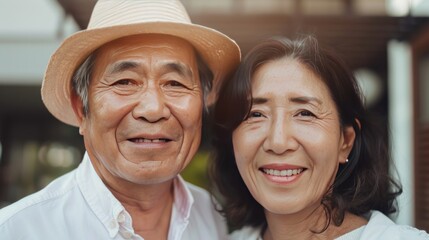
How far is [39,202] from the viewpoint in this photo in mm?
2102

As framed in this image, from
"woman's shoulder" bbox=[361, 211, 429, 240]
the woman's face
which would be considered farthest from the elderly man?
"woman's shoulder" bbox=[361, 211, 429, 240]

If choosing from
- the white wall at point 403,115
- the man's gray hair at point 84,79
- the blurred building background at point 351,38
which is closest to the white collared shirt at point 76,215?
the man's gray hair at point 84,79

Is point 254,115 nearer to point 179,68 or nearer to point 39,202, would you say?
point 179,68

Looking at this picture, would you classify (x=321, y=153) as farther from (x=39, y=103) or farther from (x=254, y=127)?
(x=39, y=103)

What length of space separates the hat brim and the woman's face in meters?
0.31

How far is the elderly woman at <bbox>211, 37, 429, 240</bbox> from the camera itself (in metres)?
2.12

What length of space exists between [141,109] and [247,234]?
0.88 metres

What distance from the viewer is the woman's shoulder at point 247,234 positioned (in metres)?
2.54

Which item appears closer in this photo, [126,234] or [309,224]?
Result: [126,234]

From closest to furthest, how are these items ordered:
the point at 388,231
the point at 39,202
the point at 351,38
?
the point at 388,231 → the point at 39,202 → the point at 351,38

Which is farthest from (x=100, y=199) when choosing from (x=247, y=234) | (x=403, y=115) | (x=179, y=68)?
(x=403, y=115)

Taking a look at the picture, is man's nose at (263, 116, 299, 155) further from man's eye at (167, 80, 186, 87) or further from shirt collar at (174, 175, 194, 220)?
shirt collar at (174, 175, 194, 220)

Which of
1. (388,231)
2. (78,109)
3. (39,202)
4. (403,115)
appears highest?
(78,109)

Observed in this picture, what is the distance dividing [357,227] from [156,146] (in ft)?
2.90
